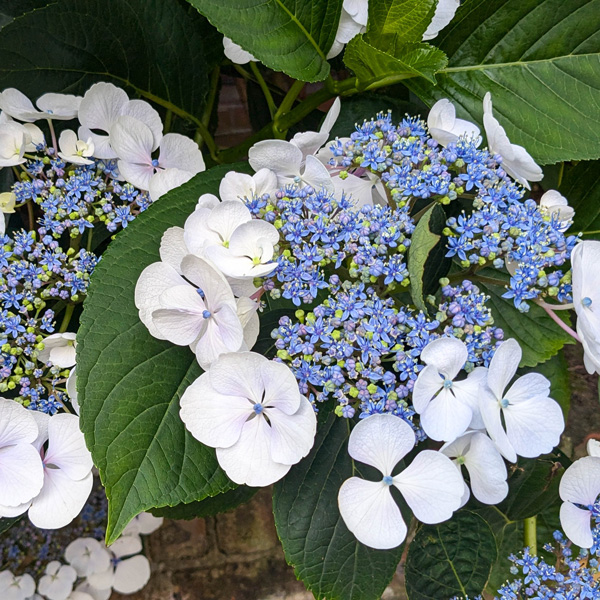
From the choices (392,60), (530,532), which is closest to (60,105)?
(392,60)

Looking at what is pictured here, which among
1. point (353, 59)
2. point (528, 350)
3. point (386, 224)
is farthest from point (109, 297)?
point (528, 350)

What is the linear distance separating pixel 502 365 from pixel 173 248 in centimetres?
31

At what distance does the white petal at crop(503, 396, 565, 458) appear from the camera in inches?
21.6

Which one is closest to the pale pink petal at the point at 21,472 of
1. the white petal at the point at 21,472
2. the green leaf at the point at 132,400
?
the white petal at the point at 21,472

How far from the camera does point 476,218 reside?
0.55 meters

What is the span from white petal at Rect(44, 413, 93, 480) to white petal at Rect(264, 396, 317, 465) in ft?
0.69

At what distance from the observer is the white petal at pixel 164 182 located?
2.16 ft

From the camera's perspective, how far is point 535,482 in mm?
876

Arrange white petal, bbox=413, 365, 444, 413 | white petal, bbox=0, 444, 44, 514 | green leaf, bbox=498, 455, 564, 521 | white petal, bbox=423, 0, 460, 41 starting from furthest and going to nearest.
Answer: green leaf, bbox=498, 455, 564, 521 < white petal, bbox=423, 0, 460, 41 < white petal, bbox=0, 444, 44, 514 < white petal, bbox=413, 365, 444, 413

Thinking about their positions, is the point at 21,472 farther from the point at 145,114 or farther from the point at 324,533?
the point at 145,114

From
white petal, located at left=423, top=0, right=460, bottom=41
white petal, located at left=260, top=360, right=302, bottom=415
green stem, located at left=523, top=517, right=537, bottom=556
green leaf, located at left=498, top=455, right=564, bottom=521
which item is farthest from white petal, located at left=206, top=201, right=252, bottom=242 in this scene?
green stem, located at left=523, top=517, right=537, bottom=556

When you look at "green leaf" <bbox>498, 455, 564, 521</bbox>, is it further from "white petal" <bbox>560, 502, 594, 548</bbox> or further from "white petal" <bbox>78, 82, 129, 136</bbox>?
"white petal" <bbox>78, 82, 129, 136</bbox>

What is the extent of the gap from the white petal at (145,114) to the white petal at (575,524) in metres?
0.61

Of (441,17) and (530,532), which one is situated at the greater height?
(441,17)
